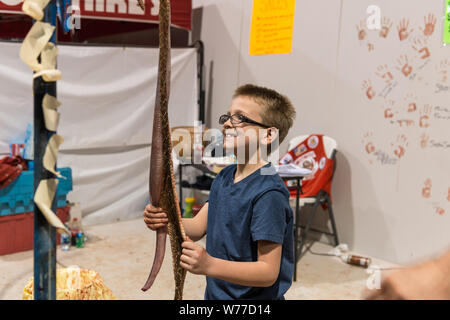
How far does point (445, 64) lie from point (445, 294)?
2.19m

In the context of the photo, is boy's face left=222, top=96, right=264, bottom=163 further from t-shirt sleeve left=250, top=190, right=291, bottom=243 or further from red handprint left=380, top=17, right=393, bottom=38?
red handprint left=380, top=17, right=393, bottom=38

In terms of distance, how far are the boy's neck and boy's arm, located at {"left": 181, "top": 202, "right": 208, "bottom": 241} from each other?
9cm

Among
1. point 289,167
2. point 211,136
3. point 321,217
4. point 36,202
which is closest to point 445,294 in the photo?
point 36,202

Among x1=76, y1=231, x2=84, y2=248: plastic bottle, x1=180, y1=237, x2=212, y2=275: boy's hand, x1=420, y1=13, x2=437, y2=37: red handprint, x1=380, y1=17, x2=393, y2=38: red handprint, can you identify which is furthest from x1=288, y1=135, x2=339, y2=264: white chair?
x1=180, y1=237, x2=212, y2=275: boy's hand

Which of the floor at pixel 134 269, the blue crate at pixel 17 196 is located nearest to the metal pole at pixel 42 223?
the floor at pixel 134 269

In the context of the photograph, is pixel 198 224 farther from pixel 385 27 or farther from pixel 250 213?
pixel 385 27

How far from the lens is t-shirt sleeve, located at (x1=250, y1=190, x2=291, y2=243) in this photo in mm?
808

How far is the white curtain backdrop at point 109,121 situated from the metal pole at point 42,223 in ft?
7.78

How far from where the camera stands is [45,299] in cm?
46

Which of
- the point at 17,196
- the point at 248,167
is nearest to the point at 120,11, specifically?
the point at 17,196

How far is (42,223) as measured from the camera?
437 millimetres

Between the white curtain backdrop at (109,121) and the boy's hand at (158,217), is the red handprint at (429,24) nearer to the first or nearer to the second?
the white curtain backdrop at (109,121)

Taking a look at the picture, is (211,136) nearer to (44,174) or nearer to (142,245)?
(44,174)

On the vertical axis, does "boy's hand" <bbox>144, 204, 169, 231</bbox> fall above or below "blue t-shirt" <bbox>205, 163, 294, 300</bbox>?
above
